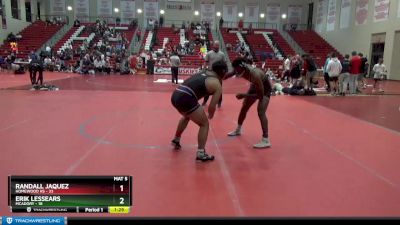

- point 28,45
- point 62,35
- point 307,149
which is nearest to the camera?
point 307,149

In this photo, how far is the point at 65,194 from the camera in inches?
97.4

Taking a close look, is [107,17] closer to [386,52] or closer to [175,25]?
[175,25]

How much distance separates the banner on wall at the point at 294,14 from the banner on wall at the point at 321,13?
239 centimetres

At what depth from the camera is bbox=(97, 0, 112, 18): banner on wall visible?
35.1 meters

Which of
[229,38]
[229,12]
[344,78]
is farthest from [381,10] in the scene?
[229,12]

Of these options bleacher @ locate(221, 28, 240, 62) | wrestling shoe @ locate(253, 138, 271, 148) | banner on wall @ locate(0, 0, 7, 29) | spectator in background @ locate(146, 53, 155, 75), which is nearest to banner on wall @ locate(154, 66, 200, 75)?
spectator in background @ locate(146, 53, 155, 75)

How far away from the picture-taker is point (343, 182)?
407 centimetres

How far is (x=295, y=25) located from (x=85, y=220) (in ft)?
121

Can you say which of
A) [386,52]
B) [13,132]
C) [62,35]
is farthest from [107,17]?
[13,132]

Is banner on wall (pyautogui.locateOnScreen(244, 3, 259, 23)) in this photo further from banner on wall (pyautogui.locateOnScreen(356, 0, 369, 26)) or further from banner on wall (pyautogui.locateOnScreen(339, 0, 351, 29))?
banner on wall (pyautogui.locateOnScreen(356, 0, 369, 26))

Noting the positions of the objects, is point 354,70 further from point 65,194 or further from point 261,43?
point 261,43

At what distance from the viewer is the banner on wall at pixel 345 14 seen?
2784 centimetres

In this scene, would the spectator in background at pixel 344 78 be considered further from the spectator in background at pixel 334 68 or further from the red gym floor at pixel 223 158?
the red gym floor at pixel 223 158

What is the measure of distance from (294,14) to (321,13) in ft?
10.9
